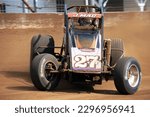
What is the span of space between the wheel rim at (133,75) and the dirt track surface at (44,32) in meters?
0.24

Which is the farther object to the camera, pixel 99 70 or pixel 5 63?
pixel 5 63

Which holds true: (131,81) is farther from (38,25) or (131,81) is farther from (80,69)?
(38,25)

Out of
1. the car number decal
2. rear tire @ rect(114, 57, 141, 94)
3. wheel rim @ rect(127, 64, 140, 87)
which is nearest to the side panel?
the car number decal

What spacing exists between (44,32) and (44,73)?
7229mm

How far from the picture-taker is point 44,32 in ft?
60.4

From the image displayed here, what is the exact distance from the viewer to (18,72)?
14.4 m

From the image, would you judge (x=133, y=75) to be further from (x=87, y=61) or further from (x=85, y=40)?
(x=85, y=40)

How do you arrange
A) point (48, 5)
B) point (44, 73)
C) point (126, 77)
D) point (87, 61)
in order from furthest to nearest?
point (48, 5) → point (44, 73) → point (87, 61) → point (126, 77)

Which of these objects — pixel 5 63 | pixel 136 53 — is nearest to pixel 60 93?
pixel 5 63

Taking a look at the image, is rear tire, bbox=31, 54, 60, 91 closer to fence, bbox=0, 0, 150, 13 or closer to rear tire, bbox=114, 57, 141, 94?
rear tire, bbox=114, 57, 141, 94

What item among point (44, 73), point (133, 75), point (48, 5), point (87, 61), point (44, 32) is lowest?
point (133, 75)

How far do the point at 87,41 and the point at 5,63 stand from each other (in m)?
5.22

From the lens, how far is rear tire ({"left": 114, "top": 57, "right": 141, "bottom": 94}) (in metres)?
10.9

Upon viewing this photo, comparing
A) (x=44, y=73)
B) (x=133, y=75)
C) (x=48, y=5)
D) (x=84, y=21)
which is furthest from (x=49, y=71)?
(x=48, y=5)
